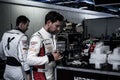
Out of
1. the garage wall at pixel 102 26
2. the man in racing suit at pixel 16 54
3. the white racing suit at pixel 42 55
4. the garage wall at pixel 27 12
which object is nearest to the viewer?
the white racing suit at pixel 42 55

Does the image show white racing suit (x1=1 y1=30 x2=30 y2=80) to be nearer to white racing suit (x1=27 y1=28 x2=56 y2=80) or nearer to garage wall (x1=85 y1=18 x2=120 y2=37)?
white racing suit (x1=27 y1=28 x2=56 y2=80)

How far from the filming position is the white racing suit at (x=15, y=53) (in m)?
3.67

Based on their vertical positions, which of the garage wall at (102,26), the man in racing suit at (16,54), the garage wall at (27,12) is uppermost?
the garage wall at (27,12)

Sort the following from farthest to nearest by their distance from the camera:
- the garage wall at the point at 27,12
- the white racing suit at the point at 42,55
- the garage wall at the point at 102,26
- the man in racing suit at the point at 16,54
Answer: the garage wall at the point at 102,26 < the garage wall at the point at 27,12 < the man in racing suit at the point at 16,54 < the white racing suit at the point at 42,55

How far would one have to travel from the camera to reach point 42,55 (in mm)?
2777

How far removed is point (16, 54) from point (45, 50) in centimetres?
105

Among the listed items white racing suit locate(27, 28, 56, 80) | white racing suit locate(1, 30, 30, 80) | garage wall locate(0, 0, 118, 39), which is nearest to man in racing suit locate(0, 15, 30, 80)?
white racing suit locate(1, 30, 30, 80)

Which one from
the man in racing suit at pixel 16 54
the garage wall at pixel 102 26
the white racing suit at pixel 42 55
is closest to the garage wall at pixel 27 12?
the garage wall at pixel 102 26

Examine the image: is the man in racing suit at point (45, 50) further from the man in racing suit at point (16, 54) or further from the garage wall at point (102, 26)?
the garage wall at point (102, 26)

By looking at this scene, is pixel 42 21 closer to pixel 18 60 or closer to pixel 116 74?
pixel 18 60

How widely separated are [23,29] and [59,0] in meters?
5.71

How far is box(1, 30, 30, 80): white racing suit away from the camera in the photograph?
145 inches

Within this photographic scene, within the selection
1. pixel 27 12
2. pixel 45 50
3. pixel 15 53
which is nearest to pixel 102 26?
pixel 27 12

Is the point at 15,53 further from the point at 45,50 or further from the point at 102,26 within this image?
the point at 102,26
